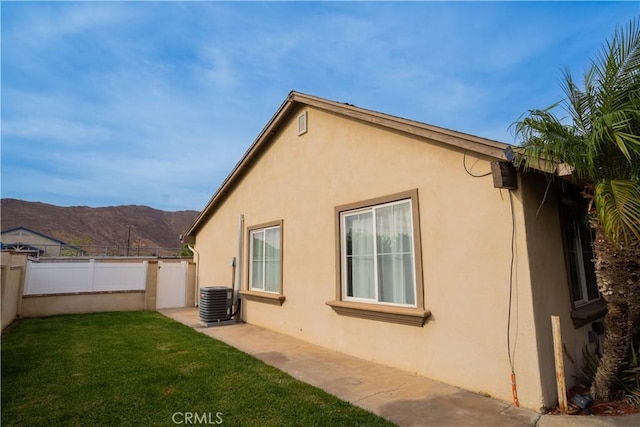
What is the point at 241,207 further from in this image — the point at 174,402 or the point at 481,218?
the point at 481,218

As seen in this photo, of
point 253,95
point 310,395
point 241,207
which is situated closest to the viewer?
point 310,395

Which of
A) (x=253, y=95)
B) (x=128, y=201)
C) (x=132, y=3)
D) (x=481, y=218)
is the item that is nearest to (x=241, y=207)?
(x=132, y=3)

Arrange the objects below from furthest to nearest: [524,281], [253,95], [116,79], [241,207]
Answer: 1. [253,95]
2. [116,79]
3. [241,207]
4. [524,281]

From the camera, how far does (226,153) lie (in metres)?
26.5

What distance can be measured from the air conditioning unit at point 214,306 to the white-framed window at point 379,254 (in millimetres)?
4989

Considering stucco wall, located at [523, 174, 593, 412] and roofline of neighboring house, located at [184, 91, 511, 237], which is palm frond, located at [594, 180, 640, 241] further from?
roofline of neighboring house, located at [184, 91, 511, 237]

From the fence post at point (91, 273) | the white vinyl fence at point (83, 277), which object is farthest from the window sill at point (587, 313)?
the fence post at point (91, 273)

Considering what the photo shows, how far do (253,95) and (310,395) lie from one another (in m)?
14.4

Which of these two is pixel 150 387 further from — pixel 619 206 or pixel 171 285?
pixel 171 285

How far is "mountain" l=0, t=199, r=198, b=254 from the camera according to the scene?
61938mm

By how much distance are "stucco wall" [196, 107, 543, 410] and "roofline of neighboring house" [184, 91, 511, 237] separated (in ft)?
0.82

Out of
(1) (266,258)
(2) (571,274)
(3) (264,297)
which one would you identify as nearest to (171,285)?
(1) (266,258)

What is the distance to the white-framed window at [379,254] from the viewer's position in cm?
569

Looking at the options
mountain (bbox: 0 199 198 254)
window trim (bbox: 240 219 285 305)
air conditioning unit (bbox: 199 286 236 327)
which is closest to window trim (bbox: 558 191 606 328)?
window trim (bbox: 240 219 285 305)
